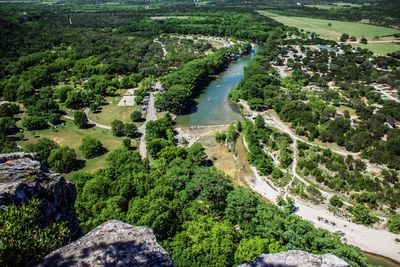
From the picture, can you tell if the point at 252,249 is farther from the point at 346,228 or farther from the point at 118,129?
the point at 118,129

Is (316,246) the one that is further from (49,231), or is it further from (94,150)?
(94,150)

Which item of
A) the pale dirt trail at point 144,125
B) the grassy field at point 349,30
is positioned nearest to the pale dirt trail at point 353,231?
the pale dirt trail at point 144,125

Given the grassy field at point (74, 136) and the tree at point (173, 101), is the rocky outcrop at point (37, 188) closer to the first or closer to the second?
the grassy field at point (74, 136)

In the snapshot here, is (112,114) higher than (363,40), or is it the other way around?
(363,40)

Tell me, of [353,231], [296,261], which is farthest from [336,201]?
[296,261]

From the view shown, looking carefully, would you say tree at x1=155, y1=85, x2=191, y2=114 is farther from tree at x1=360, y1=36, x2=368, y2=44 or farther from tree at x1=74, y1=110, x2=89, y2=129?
tree at x1=360, y1=36, x2=368, y2=44

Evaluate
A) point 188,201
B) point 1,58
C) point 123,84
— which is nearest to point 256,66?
point 123,84
